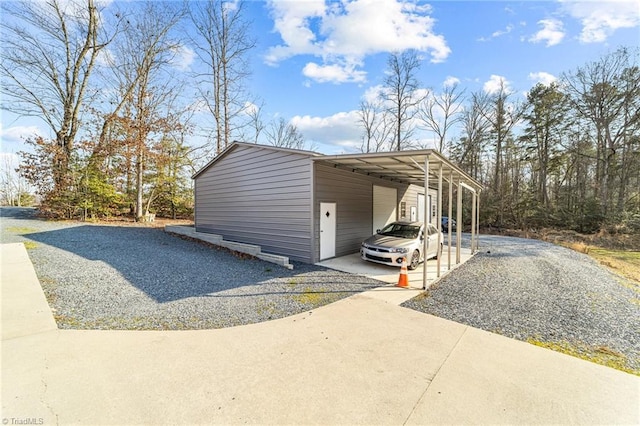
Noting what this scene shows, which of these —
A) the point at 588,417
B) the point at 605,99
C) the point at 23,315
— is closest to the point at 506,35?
the point at 588,417

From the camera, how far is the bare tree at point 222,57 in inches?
686

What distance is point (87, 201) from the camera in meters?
12.9

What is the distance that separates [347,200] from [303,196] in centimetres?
183

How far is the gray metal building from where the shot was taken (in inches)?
297

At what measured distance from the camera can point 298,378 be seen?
2.50 m

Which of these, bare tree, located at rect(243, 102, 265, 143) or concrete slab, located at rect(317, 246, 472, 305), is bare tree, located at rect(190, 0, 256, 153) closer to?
bare tree, located at rect(243, 102, 265, 143)

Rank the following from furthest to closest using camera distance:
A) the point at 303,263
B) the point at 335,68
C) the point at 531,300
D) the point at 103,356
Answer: the point at 335,68 → the point at 303,263 → the point at 531,300 → the point at 103,356

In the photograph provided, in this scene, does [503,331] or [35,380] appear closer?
[35,380]

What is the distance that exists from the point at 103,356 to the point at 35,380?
49 cm

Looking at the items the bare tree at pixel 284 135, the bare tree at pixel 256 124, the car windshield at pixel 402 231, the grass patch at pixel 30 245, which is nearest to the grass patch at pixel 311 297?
the car windshield at pixel 402 231

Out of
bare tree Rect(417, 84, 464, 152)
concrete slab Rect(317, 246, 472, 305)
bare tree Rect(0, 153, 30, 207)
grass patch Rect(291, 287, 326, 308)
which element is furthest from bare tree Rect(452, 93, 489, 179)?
bare tree Rect(0, 153, 30, 207)

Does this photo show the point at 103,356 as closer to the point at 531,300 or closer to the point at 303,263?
the point at 303,263

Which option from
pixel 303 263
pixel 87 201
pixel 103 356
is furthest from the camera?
pixel 87 201

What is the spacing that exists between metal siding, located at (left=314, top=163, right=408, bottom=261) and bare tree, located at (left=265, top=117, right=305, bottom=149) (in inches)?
752
